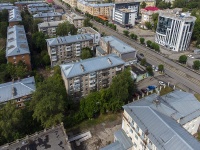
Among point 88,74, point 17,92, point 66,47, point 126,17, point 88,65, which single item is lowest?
point 17,92

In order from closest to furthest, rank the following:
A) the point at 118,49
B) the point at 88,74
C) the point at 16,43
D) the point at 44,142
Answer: the point at 44,142, the point at 88,74, the point at 118,49, the point at 16,43

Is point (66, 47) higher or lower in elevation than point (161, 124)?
higher

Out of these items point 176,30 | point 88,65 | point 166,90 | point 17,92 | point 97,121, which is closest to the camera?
point 97,121

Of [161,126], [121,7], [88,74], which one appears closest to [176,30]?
[88,74]

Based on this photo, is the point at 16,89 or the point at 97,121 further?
the point at 16,89

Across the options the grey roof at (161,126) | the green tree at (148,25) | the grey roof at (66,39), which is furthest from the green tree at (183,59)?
the green tree at (148,25)

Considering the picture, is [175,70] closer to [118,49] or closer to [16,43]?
[118,49]

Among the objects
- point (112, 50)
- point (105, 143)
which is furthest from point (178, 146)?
point (112, 50)
